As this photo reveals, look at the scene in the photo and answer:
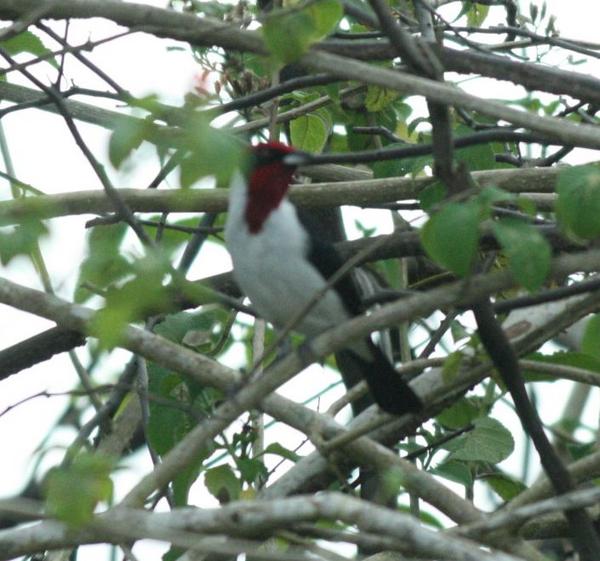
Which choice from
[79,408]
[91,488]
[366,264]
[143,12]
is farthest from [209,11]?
[79,408]

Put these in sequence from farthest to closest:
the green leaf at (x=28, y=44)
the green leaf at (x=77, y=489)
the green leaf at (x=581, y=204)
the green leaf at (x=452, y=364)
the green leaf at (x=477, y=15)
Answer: the green leaf at (x=477, y=15), the green leaf at (x=28, y=44), the green leaf at (x=452, y=364), the green leaf at (x=581, y=204), the green leaf at (x=77, y=489)

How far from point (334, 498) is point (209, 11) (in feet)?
5.69

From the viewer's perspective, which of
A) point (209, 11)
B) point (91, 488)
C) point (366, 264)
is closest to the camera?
point (91, 488)

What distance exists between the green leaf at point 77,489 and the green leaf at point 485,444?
6.21 ft

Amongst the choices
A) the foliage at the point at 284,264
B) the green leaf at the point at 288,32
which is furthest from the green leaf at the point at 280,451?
the green leaf at the point at 288,32

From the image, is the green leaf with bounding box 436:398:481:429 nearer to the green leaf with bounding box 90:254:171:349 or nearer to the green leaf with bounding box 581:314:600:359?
the green leaf with bounding box 581:314:600:359

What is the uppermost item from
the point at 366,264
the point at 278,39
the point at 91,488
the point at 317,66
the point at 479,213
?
the point at 366,264

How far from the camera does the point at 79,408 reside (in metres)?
5.91

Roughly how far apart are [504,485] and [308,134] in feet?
5.08

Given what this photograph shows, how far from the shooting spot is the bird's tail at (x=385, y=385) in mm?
3994

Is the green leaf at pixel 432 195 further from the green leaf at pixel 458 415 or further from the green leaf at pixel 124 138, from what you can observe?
the green leaf at pixel 124 138

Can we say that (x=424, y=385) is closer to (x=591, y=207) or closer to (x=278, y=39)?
(x=591, y=207)

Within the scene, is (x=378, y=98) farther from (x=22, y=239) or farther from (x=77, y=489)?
(x=77, y=489)

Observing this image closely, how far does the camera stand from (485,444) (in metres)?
4.33
